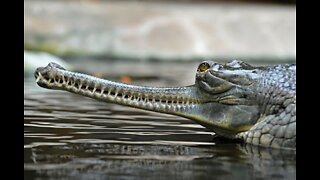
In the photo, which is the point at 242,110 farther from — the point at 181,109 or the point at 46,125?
the point at 46,125

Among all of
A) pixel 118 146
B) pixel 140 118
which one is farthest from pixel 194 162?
pixel 140 118

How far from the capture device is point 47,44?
1773 centimetres

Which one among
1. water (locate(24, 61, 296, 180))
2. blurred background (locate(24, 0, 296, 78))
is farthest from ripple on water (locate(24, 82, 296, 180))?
blurred background (locate(24, 0, 296, 78))

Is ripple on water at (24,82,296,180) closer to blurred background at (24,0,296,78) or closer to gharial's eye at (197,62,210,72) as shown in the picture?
gharial's eye at (197,62,210,72)

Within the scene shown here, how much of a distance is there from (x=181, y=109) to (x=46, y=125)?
52.0 inches

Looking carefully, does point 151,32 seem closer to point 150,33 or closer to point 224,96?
point 150,33

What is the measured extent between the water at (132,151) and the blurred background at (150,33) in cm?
1031

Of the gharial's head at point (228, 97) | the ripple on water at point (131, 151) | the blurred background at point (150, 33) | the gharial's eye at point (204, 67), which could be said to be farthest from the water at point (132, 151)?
the blurred background at point (150, 33)

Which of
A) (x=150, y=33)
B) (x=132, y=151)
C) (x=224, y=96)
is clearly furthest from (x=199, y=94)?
(x=150, y=33)

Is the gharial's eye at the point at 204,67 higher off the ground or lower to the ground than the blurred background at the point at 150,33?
lower

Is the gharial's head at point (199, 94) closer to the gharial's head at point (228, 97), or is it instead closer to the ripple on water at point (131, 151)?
the gharial's head at point (228, 97)

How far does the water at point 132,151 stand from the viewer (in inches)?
177

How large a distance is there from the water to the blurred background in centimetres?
1031

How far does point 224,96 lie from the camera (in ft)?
19.3
